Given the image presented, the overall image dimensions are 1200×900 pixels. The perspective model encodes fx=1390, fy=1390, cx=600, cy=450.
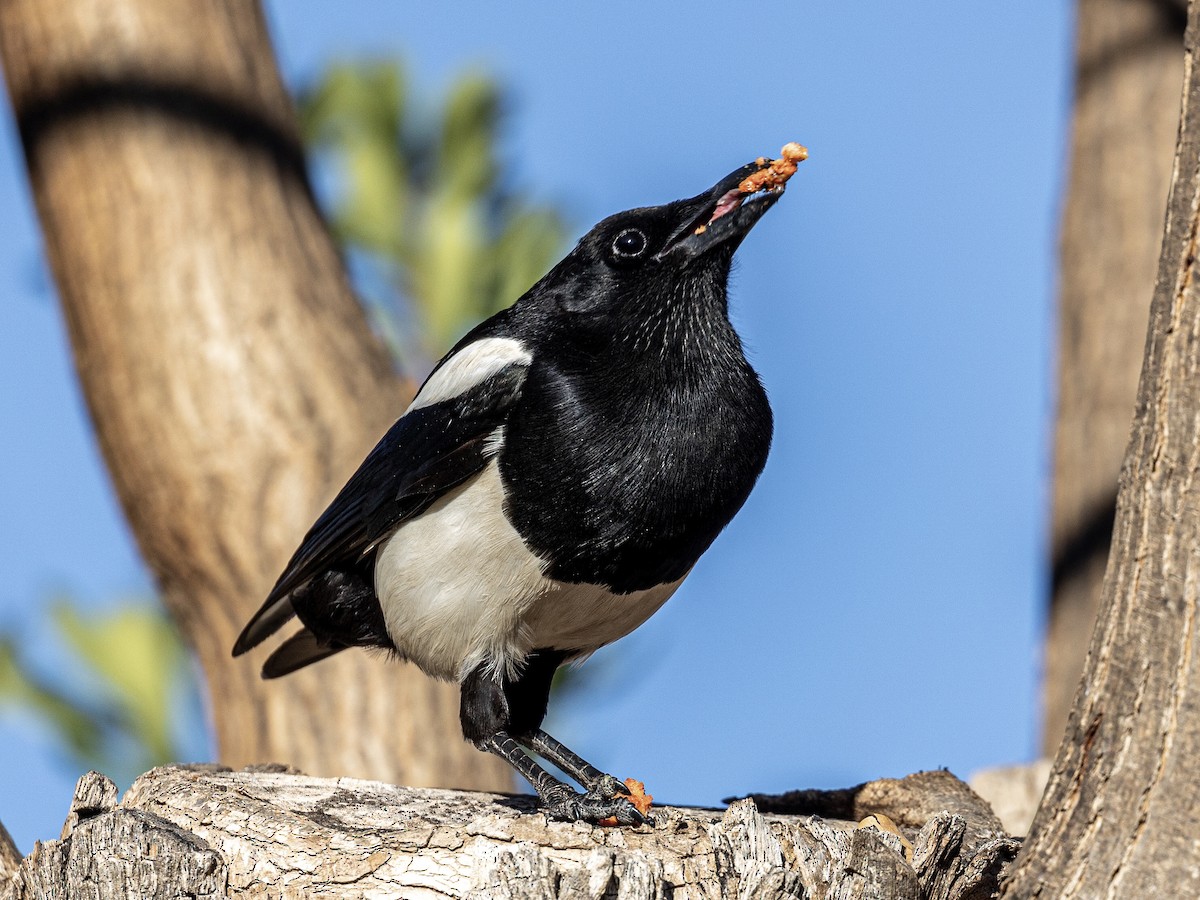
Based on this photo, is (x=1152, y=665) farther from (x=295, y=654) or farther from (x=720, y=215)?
(x=295, y=654)

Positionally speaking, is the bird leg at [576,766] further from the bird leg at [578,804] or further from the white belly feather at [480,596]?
the white belly feather at [480,596]

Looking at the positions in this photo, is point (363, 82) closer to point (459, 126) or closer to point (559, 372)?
point (459, 126)

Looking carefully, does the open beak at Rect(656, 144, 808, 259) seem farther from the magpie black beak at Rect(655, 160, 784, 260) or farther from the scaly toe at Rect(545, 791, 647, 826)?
the scaly toe at Rect(545, 791, 647, 826)

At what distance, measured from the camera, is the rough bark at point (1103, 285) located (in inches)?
231

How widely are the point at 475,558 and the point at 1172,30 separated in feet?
14.3

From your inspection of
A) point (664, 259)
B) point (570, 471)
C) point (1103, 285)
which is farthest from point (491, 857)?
point (1103, 285)

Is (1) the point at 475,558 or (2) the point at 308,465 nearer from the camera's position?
(1) the point at 475,558

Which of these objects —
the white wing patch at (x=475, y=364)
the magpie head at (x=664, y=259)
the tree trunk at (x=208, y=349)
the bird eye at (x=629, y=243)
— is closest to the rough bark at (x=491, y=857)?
the white wing patch at (x=475, y=364)

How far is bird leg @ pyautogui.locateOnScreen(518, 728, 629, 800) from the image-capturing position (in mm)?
3330

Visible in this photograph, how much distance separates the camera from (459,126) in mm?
7934

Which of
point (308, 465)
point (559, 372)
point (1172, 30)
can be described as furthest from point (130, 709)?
point (1172, 30)

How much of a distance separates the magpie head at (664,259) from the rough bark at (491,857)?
1300mm

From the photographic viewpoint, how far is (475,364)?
375 centimetres

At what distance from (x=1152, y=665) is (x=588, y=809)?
4.63 ft
